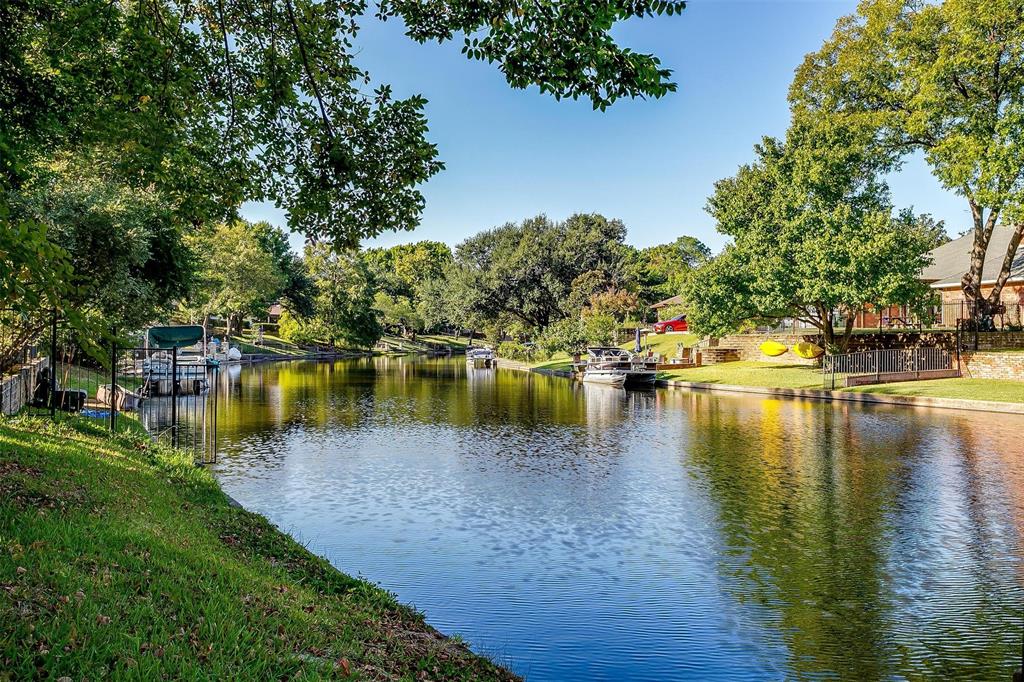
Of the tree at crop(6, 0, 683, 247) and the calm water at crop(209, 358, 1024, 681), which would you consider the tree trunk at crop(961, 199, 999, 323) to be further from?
the tree at crop(6, 0, 683, 247)

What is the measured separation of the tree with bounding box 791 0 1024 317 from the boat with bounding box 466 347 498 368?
34.9 m

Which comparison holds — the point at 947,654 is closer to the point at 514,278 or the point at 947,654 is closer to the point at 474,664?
the point at 474,664

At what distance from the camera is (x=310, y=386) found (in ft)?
131

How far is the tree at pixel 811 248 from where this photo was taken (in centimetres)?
3466

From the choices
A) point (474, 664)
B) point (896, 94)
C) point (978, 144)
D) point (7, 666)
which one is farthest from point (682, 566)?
point (896, 94)

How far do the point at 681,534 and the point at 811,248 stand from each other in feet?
93.0

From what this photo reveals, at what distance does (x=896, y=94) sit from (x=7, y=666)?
4402 cm

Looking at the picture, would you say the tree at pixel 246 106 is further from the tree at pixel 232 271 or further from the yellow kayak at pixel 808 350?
the tree at pixel 232 271

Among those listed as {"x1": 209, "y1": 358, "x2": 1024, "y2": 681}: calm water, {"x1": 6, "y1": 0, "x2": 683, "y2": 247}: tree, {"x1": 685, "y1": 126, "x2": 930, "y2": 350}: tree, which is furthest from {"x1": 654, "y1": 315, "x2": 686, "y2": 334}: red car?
{"x1": 6, "y1": 0, "x2": 683, "y2": 247}: tree

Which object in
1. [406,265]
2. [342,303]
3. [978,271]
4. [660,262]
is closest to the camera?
[978,271]

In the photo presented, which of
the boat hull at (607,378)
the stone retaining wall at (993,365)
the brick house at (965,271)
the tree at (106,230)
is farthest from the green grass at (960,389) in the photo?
the tree at (106,230)

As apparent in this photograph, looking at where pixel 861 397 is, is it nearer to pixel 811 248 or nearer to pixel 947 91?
pixel 811 248

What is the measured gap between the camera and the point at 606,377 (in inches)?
1682

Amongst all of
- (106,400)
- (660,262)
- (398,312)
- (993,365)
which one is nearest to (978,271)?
(993,365)
